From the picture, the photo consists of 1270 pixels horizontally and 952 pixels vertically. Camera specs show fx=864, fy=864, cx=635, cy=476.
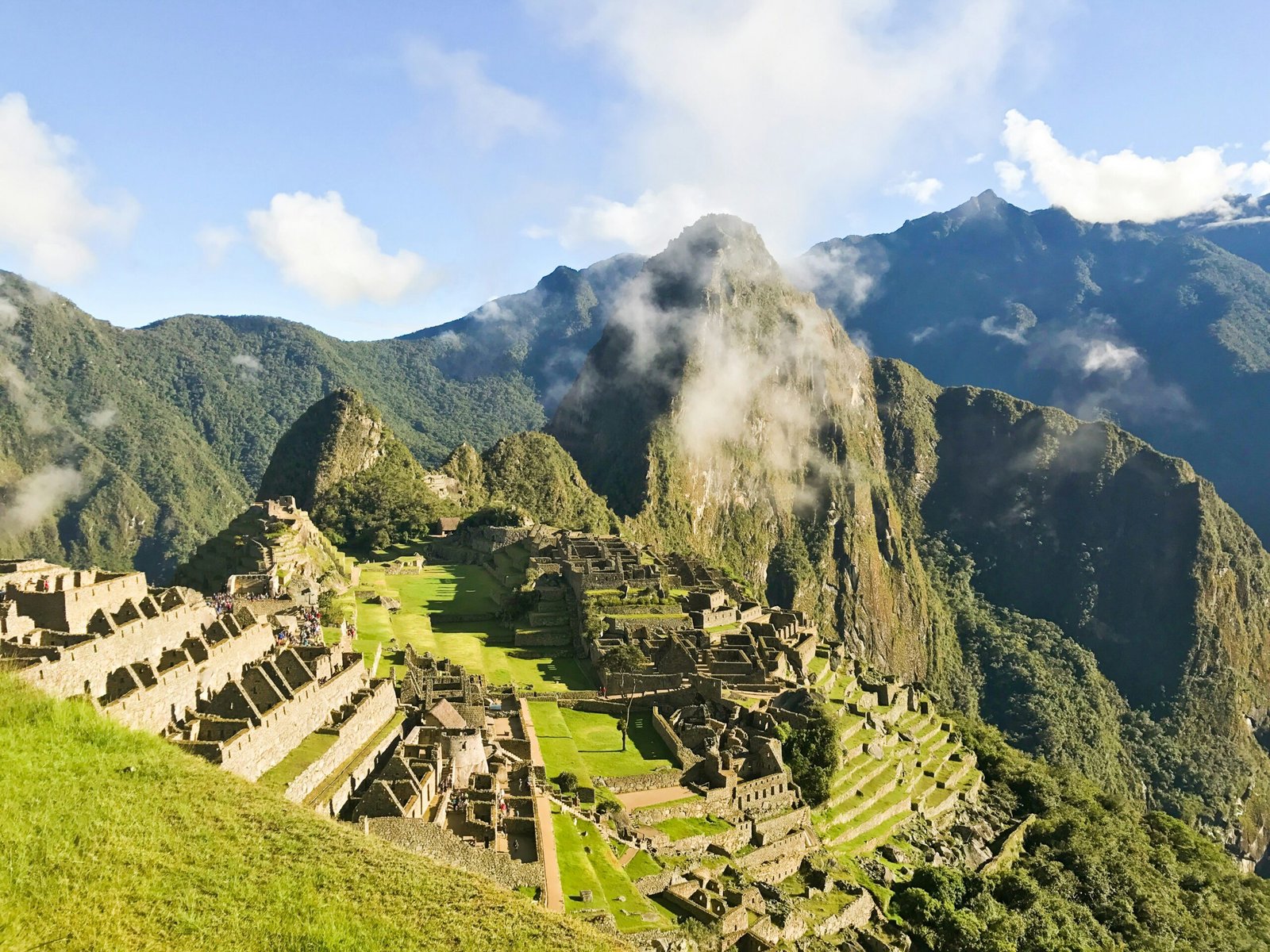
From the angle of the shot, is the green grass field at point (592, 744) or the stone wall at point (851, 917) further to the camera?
the green grass field at point (592, 744)

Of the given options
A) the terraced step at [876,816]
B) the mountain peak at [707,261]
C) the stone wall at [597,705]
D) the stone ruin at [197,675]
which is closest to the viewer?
the stone ruin at [197,675]

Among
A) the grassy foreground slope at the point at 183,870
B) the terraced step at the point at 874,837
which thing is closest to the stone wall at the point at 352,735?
the grassy foreground slope at the point at 183,870

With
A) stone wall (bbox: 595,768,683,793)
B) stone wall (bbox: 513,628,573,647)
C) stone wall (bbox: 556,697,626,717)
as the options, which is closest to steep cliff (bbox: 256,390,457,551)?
stone wall (bbox: 513,628,573,647)

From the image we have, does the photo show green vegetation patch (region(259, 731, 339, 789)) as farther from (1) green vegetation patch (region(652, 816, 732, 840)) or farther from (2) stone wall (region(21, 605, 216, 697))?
(1) green vegetation patch (region(652, 816, 732, 840))

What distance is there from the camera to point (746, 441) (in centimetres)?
17825

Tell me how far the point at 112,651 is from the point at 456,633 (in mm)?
28161

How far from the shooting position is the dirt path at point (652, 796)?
2952 centimetres

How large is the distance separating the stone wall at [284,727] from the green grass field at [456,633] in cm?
877

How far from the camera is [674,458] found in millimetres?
158625

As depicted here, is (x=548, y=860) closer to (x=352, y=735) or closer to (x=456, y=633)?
(x=352, y=735)

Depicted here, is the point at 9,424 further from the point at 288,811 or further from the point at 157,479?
the point at 288,811

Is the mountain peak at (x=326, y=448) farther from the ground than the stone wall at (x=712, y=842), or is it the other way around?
the mountain peak at (x=326, y=448)

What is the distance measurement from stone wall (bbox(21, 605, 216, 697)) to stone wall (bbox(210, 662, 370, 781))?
11.5ft

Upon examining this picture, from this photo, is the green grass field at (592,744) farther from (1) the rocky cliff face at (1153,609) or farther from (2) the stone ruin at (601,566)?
(1) the rocky cliff face at (1153,609)
